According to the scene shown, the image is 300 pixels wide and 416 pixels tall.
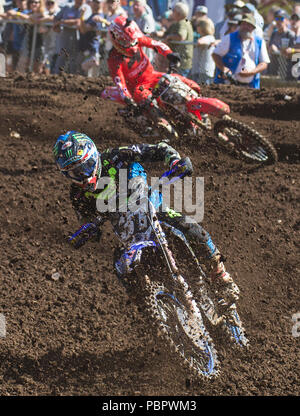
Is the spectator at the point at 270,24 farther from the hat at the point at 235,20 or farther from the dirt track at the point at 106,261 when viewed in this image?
the dirt track at the point at 106,261

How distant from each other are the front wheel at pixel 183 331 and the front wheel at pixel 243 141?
132 inches

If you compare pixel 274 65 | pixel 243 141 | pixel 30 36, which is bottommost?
pixel 243 141

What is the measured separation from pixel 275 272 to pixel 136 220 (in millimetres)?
2839

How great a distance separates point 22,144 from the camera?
10.7 metres

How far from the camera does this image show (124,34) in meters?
9.14

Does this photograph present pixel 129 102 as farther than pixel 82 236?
Yes

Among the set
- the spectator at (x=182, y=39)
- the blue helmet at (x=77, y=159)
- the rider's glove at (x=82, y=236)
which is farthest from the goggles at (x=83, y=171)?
the spectator at (x=182, y=39)

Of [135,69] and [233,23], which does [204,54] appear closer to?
[233,23]

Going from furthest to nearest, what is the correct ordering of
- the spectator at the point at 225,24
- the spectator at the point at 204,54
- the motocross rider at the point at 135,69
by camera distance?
the spectator at the point at 204,54 < the spectator at the point at 225,24 < the motocross rider at the point at 135,69

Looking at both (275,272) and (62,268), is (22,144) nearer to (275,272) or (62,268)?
(62,268)

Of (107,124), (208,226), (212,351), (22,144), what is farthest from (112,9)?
(212,351)

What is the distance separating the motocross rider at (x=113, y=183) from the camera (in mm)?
5785

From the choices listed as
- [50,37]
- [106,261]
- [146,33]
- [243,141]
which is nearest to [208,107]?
[243,141]

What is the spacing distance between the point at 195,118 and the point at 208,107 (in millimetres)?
285
